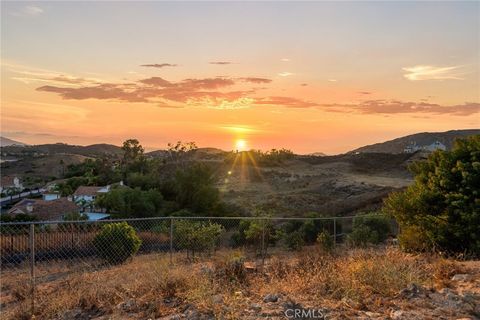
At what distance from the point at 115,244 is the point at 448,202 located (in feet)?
34.1

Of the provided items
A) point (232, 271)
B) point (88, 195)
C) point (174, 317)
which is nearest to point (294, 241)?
point (232, 271)

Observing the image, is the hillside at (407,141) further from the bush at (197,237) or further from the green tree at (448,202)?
the green tree at (448,202)

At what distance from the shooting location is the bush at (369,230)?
16.3 meters

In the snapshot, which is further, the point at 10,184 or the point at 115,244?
the point at 10,184

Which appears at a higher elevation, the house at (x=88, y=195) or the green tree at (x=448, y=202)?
the green tree at (x=448, y=202)

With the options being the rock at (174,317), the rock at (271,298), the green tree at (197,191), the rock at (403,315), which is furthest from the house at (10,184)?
the rock at (403,315)

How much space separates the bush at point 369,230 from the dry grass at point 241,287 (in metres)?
7.01

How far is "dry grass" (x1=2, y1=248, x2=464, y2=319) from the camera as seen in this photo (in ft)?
21.6

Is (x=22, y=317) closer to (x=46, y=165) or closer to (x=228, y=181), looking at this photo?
(x=228, y=181)

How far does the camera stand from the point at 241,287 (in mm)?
7672

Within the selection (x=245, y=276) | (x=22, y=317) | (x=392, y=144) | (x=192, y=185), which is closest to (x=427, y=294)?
(x=245, y=276)

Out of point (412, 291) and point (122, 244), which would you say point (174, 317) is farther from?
point (122, 244)

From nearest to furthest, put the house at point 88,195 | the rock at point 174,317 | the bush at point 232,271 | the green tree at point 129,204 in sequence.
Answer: the rock at point 174,317, the bush at point 232,271, the green tree at point 129,204, the house at point 88,195

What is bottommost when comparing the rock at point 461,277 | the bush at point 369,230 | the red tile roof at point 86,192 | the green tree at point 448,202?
the red tile roof at point 86,192
